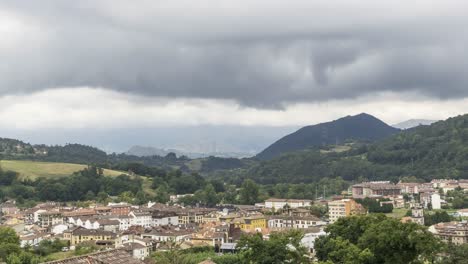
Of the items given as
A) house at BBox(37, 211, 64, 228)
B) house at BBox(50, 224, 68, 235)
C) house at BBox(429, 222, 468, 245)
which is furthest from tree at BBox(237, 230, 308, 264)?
house at BBox(37, 211, 64, 228)

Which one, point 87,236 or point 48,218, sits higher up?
point 48,218

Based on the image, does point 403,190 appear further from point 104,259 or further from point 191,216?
point 104,259

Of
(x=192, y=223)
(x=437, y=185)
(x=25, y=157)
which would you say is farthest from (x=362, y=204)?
(x=25, y=157)

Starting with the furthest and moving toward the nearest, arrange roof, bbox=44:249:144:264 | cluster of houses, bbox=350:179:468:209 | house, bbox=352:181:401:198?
house, bbox=352:181:401:198 < cluster of houses, bbox=350:179:468:209 < roof, bbox=44:249:144:264

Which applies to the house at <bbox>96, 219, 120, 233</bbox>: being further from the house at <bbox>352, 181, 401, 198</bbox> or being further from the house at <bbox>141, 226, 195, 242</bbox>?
the house at <bbox>352, 181, 401, 198</bbox>

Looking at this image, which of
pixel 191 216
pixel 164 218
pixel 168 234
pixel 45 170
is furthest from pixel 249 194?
pixel 45 170

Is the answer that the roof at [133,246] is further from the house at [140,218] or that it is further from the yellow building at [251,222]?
the house at [140,218]

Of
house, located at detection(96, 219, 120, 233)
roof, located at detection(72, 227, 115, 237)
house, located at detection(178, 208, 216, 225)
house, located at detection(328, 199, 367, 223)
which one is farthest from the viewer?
house, located at detection(178, 208, 216, 225)
